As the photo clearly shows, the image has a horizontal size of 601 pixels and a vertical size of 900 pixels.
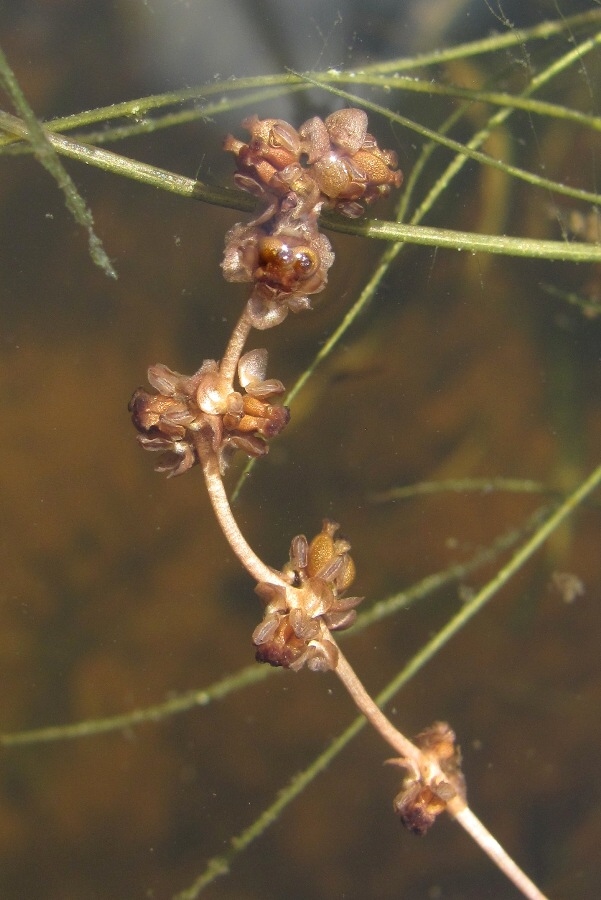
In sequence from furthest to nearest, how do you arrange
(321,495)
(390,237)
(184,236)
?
(321,495), (184,236), (390,237)

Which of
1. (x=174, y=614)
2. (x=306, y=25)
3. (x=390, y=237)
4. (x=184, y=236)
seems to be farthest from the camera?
(x=174, y=614)

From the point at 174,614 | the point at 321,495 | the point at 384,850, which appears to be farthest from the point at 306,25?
the point at 384,850

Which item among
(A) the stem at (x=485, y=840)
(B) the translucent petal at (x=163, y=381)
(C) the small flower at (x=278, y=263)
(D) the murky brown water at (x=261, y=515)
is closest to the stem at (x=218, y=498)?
(B) the translucent petal at (x=163, y=381)

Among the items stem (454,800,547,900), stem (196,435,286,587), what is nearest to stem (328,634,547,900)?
stem (454,800,547,900)

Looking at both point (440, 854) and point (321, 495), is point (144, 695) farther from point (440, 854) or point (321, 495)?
point (440, 854)

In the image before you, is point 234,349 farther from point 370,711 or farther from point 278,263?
point 370,711

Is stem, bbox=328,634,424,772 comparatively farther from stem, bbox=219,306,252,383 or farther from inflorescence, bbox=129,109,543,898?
stem, bbox=219,306,252,383

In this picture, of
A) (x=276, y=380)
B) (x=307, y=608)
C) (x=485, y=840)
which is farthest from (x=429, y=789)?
(x=276, y=380)
